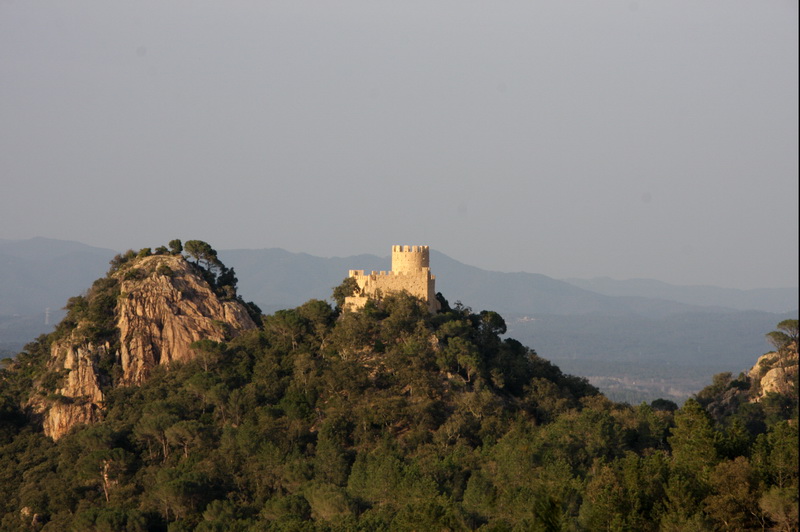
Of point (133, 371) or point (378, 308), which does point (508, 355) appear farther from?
point (133, 371)

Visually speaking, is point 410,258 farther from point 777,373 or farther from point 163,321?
point 777,373

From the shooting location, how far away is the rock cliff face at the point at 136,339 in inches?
2514

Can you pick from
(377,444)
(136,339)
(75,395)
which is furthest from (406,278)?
(75,395)

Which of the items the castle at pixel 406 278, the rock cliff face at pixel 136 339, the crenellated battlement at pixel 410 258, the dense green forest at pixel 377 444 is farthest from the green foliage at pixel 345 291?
the rock cliff face at pixel 136 339

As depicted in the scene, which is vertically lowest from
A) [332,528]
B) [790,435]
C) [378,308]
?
[332,528]

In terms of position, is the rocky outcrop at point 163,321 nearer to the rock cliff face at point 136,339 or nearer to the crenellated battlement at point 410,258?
the rock cliff face at point 136,339

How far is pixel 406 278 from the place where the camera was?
6394 cm

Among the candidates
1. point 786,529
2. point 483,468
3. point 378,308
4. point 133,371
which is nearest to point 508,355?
point 378,308

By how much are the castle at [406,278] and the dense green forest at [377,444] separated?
28.1 inches

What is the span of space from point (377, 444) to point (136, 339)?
17.1m

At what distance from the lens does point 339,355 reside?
62938mm

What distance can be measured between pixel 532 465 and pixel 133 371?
25.5 m

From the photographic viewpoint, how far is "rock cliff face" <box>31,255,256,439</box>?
63.8 meters

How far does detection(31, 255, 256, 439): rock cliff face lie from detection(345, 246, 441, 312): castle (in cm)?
937
